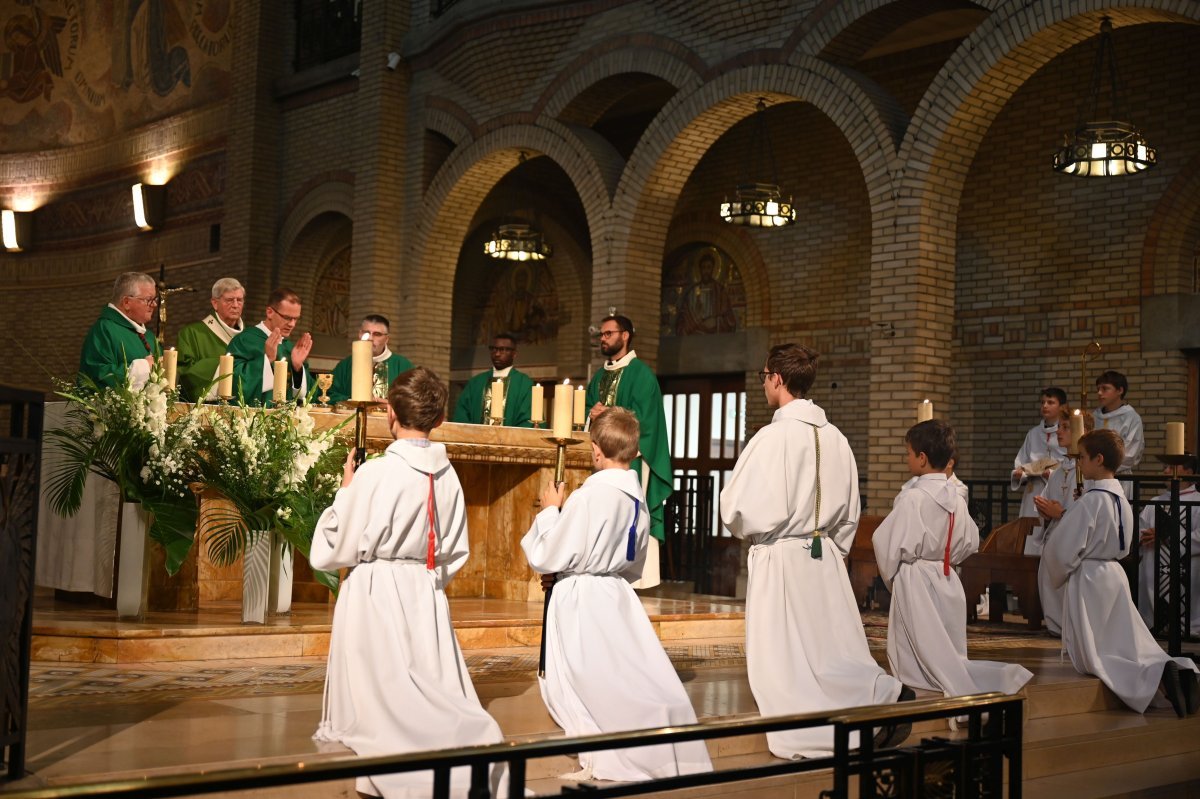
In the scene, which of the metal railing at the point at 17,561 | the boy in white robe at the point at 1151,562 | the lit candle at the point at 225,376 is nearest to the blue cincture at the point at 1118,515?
the boy in white robe at the point at 1151,562

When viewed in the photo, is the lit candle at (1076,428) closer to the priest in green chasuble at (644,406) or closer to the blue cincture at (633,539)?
the priest in green chasuble at (644,406)

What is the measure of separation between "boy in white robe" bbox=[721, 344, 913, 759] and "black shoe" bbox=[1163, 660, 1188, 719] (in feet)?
7.58

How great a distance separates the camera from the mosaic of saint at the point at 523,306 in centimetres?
1841

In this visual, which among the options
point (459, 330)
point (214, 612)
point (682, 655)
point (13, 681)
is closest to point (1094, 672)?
point (682, 655)

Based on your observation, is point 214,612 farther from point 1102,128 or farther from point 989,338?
point 989,338

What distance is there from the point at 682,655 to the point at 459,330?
12389 mm

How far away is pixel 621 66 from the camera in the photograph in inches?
545

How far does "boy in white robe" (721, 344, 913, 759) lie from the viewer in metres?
5.41

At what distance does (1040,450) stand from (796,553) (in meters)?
6.35

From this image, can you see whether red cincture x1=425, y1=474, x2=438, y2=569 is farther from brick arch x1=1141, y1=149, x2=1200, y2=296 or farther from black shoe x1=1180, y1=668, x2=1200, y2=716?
brick arch x1=1141, y1=149, x2=1200, y2=296

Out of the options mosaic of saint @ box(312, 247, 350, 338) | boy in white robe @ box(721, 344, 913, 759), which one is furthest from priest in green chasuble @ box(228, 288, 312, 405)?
mosaic of saint @ box(312, 247, 350, 338)

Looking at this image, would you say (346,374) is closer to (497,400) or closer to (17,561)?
(497,400)

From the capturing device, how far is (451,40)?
1552 centimetres

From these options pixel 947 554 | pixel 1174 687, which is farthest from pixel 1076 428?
pixel 947 554
